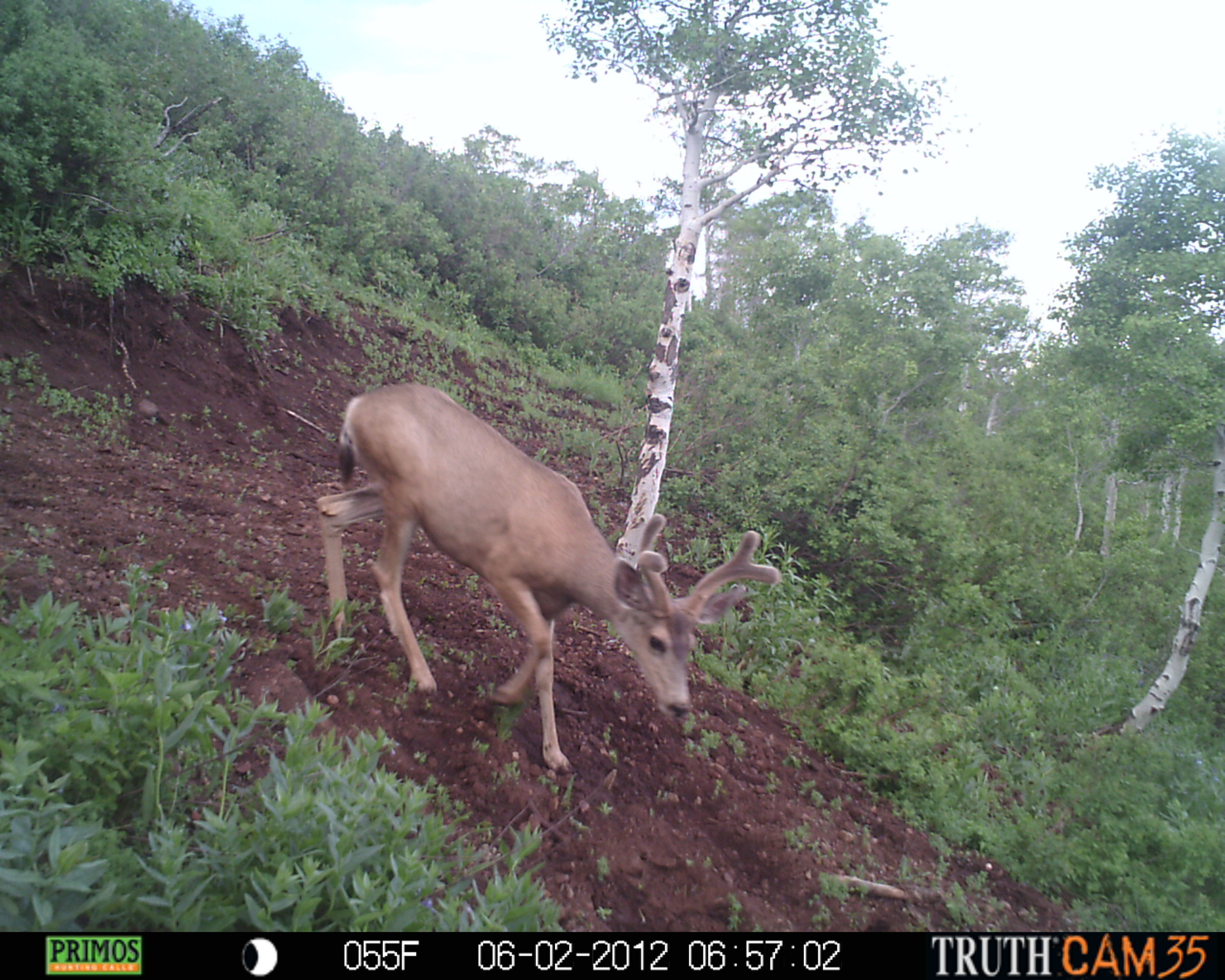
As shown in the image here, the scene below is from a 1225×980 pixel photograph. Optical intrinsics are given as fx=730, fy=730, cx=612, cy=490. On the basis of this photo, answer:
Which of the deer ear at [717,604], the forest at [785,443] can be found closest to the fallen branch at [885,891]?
the forest at [785,443]

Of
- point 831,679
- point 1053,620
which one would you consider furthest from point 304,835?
point 1053,620

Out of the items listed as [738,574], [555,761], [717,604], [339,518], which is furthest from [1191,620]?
[339,518]

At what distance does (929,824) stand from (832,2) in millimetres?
8283

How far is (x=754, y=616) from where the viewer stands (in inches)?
305

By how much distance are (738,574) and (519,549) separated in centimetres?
138

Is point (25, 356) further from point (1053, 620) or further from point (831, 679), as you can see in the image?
point (1053, 620)

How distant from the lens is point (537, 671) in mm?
4617

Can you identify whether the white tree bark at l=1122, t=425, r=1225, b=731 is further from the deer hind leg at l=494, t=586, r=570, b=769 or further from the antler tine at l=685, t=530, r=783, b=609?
the deer hind leg at l=494, t=586, r=570, b=769

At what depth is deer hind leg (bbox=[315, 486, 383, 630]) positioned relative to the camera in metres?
5.02

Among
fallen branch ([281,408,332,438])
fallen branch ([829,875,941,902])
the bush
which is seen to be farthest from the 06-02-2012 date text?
fallen branch ([281,408,332,438])

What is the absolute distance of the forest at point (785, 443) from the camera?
9.91 feet

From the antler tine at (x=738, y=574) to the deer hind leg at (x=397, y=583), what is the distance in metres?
1.77

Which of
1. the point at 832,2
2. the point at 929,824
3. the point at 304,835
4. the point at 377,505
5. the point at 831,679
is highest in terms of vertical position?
the point at 832,2

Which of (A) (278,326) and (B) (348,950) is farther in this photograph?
(A) (278,326)
